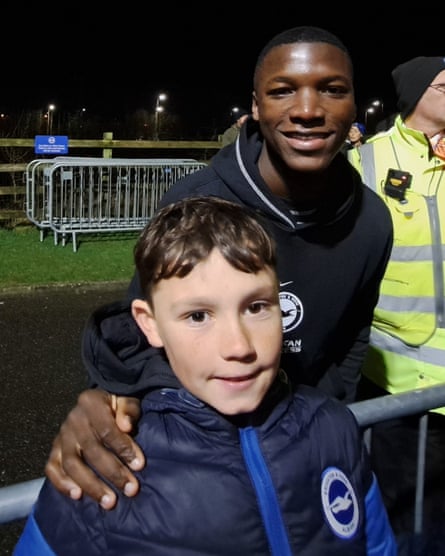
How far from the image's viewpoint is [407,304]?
227 centimetres

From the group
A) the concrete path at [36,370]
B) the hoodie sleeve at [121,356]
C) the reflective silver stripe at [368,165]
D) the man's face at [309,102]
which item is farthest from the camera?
the concrete path at [36,370]

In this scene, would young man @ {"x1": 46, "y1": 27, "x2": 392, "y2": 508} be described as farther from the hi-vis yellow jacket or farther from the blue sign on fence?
the blue sign on fence

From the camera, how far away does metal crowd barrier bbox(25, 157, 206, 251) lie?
9.25 metres

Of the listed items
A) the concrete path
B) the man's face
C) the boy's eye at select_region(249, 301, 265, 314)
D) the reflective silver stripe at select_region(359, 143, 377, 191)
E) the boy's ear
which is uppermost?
the man's face

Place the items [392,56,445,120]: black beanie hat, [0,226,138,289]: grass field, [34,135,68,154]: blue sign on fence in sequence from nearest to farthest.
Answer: [392,56,445,120]: black beanie hat
[0,226,138,289]: grass field
[34,135,68,154]: blue sign on fence

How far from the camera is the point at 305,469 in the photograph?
1.29m

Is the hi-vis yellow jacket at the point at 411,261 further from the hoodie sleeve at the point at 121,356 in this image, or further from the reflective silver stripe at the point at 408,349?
the hoodie sleeve at the point at 121,356

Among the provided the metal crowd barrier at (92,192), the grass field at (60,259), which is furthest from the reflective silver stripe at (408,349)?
the metal crowd barrier at (92,192)

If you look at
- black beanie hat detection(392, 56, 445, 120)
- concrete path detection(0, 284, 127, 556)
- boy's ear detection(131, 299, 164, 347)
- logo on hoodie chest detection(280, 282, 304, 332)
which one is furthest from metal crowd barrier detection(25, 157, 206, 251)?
boy's ear detection(131, 299, 164, 347)

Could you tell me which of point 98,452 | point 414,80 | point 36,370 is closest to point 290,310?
point 98,452

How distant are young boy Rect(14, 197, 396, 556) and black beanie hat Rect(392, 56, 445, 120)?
1377 mm

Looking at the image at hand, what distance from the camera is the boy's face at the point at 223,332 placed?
1230 millimetres

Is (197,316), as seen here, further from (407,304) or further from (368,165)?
(368,165)

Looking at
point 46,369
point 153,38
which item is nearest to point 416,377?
point 46,369
